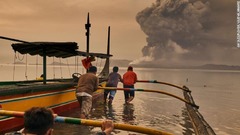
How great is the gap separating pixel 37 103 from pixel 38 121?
714cm

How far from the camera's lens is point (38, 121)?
262 centimetres

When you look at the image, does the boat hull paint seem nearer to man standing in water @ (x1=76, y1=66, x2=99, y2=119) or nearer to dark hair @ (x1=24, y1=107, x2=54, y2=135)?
man standing in water @ (x1=76, y1=66, x2=99, y2=119)

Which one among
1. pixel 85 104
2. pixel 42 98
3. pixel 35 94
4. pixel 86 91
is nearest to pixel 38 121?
pixel 86 91

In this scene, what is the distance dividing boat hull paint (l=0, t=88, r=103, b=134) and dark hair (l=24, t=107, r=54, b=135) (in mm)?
5430

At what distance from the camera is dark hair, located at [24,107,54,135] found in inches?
103

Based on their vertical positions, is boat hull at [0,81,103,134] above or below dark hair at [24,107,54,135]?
below

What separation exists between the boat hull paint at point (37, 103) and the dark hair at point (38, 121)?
543 cm

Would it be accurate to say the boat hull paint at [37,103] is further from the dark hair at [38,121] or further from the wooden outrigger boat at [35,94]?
the dark hair at [38,121]

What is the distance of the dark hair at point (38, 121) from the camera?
2.62 meters

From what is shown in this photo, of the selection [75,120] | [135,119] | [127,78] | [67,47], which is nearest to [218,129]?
[135,119]

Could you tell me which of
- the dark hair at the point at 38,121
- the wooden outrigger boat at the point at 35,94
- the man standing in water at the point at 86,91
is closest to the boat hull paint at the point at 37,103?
the wooden outrigger boat at the point at 35,94

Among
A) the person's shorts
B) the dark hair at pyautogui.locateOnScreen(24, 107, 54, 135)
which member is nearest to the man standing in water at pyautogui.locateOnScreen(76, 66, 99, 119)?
the person's shorts

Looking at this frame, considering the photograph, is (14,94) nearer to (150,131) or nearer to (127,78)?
(150,131)

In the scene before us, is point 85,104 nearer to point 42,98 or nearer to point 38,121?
point 42,98
